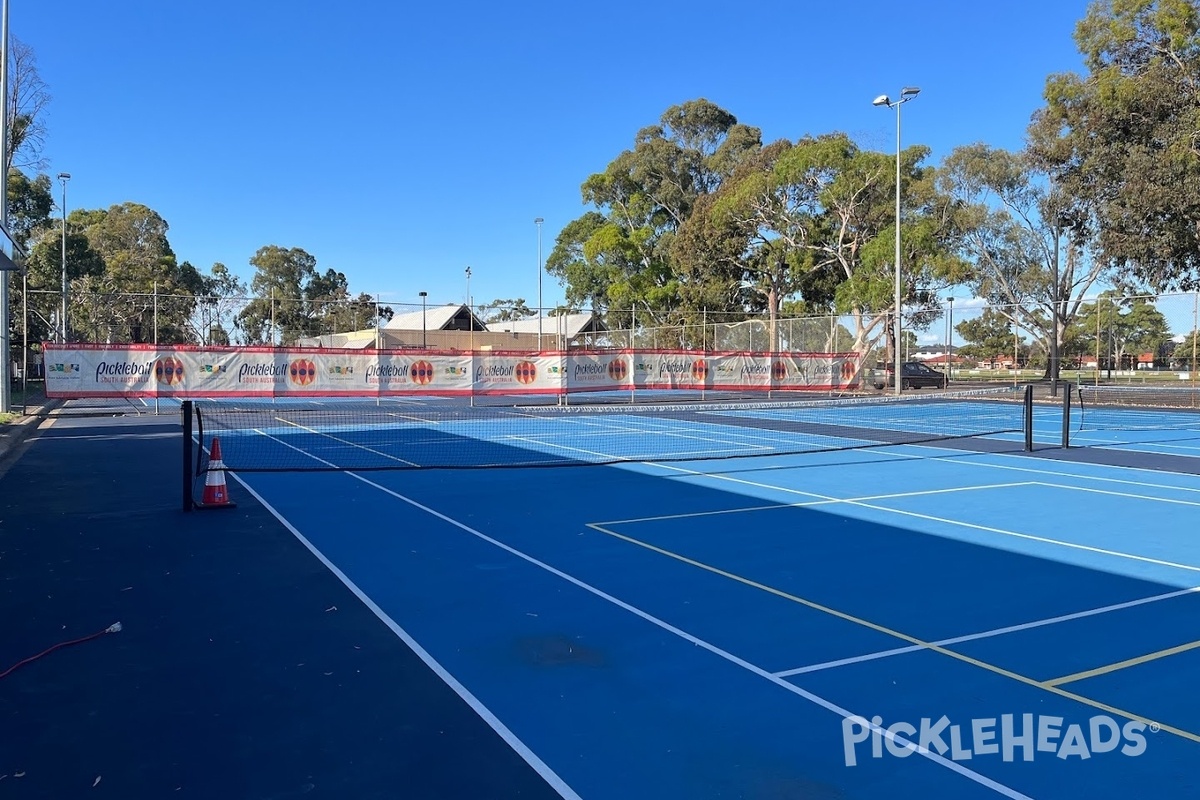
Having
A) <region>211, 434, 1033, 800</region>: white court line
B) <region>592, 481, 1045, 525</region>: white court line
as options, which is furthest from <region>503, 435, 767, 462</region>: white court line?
<region>211, 434, 1033, 800</region>: white court line

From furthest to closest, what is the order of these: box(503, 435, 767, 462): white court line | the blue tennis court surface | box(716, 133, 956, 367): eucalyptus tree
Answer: box(716, 133, 956, 367): eucalyptus tree
box(503, 435, 767, 462): white court line
the blue tennis court surface

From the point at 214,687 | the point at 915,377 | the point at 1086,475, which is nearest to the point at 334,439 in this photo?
the point at 1086,475

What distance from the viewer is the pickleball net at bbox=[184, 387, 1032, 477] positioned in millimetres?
16516

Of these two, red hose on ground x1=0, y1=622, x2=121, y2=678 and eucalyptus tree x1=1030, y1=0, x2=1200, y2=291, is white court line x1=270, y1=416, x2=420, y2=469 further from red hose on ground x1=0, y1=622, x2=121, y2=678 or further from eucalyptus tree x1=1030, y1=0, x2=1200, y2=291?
eucalyptus tree x1=1030, y1=0, x2=1200, y2=291

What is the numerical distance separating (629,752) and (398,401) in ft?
99.9

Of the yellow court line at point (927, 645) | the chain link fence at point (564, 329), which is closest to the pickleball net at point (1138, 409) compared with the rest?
the chain link fence at point (564, 329)

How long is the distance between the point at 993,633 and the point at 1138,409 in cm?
2913

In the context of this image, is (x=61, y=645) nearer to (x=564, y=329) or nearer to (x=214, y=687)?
(x=214, y=687)

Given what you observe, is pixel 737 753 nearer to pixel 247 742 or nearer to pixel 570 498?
pixel 247 742

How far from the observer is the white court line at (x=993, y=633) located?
17.9ft

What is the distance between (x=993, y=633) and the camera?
612cm

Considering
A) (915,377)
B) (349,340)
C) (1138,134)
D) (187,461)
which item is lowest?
(187,461)

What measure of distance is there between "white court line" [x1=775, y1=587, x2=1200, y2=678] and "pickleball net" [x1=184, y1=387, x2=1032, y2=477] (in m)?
8.09

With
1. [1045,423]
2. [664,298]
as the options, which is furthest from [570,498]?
[664,298]
